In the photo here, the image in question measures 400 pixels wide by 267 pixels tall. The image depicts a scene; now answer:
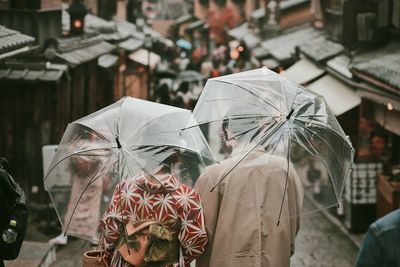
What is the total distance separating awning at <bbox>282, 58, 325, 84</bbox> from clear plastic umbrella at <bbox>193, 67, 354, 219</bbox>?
1180cm

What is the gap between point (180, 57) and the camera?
53594 millimetres

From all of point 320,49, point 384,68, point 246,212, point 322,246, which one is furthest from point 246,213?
point 320,49

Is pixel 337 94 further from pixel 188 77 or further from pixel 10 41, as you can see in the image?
pixel 188 77

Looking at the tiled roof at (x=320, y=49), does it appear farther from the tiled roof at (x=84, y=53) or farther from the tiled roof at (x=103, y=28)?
the tiled roof at (x=103, y=28)

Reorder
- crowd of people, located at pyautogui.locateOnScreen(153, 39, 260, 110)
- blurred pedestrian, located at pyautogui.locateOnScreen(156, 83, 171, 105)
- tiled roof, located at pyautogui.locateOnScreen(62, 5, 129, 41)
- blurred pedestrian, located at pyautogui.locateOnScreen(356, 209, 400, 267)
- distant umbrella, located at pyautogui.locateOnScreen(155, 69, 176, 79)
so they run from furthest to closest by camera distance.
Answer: distant umbrella, located at pyautogui.locateOnScreen(155, 69, 176, 79), crowd of people, located at pyautogui.locateOnScreen(153, 39, 260, 110), blurred pedestrian, located at pyautogui.locateOnScreen(156, 83, 171, 105), tiled roof, located at pyautogui.locateOnScreen(62, 5, 129, 41), blurred pedestrian, located at pyautogui.locateOnScreen(356, 209, 400, 267)

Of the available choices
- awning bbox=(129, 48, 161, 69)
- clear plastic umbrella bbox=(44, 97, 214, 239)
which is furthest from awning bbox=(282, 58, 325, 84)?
clear plastic umbrella bbox=(44, 97, 214, 239)

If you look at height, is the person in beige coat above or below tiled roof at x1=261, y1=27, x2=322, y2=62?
above

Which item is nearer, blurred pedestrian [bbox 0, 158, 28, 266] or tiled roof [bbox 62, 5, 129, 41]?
blurred pedestrian [bbox 0, 158, 28, 266]

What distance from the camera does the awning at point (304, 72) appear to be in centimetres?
1884

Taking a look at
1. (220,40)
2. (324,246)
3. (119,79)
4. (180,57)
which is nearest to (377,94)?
(324,246)

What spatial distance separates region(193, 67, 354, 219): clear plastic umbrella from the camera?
19.6 feet

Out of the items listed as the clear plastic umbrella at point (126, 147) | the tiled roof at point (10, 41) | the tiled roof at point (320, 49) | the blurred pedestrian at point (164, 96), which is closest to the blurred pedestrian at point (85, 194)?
the clear plastic umbrella at point (126, 147)

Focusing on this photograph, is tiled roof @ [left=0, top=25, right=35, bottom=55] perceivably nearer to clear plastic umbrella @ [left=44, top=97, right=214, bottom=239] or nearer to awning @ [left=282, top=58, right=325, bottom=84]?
clear plastic umbrella @ [left=44, top=97, right=214, bottom=239]

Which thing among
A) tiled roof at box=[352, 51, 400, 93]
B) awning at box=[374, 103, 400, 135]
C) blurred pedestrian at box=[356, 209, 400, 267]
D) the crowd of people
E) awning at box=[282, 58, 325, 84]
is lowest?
the crowd of people
